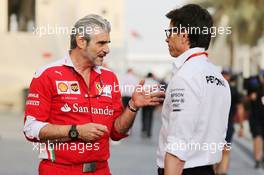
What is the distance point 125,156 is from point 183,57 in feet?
35.6

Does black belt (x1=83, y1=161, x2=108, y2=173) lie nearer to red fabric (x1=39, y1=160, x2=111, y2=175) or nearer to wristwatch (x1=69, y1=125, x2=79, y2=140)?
red fabric (x1=39, y1=160, x2=111, y2=175)

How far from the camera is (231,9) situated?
38.8m

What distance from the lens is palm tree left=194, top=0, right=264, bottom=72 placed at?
36969 millimetres

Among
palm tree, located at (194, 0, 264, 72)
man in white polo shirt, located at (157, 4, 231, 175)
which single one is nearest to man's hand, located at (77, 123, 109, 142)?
man in white polo shirt, located at (157, 4, 231, 175)

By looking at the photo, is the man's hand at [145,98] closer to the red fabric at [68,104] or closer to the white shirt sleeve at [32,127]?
the red fabric at [68,104]

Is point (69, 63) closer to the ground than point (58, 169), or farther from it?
farther from it

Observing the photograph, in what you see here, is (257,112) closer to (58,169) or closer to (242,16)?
(58,169)

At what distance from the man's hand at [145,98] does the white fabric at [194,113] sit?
0.22 metres

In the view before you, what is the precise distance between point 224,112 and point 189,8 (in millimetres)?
640

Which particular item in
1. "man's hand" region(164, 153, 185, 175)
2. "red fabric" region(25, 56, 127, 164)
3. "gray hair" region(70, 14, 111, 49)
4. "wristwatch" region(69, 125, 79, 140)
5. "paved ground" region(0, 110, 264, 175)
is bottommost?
"paved ground" region(0, 110, 264, 175)

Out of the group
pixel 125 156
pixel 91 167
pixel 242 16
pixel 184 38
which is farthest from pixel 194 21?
pixel 242 16

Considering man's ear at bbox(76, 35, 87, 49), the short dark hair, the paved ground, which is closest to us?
the short dark hair

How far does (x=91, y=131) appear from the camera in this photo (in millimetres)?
4355

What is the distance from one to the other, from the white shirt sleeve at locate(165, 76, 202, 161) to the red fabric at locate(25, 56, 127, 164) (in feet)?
1.96
